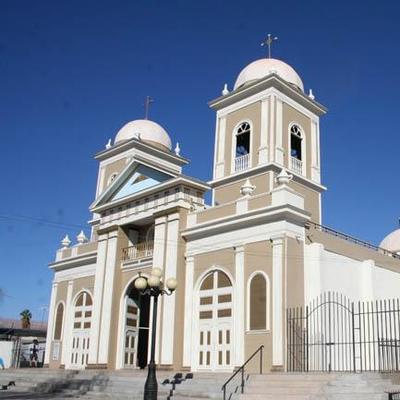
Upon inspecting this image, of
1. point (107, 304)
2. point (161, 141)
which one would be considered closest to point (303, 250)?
point (107, 304)

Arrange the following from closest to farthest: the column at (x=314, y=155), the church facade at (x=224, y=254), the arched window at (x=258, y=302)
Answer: the arched window at (x=258, y=302), the church facade at (x=224, y=254), the column at (x=314, y=155)

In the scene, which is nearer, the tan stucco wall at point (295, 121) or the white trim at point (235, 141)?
the white trim at point (235, 141)

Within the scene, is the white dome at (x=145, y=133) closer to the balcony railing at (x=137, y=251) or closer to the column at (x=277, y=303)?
the balcony railing at (x=137, y=251)

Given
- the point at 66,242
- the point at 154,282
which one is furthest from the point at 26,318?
the point at 154,282

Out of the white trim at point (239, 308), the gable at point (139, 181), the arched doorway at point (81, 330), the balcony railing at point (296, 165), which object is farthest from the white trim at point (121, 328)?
the balcony railing at point (296, 165)

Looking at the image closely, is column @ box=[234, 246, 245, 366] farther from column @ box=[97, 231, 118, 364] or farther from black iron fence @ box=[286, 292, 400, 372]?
column @ box=[97, 231, 118, 364]

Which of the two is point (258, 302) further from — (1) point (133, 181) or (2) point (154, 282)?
(1) point (133, 181)

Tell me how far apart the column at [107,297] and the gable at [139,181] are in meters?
2.04

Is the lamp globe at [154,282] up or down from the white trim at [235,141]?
down

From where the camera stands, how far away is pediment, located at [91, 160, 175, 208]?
1056 inches

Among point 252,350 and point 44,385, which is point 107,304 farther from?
point 252,350

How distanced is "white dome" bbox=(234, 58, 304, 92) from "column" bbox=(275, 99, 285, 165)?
2.34 metres

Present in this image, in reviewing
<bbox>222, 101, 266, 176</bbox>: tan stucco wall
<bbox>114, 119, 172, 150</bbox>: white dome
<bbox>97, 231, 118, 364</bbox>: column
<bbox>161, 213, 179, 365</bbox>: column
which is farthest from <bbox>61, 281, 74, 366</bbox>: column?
<bbox>114, 119, 172, 150</bbox>: white dome

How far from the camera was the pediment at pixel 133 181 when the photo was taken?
26.8 metres
